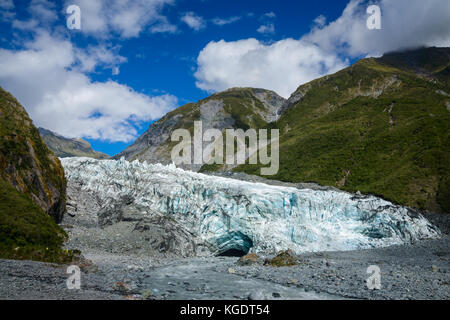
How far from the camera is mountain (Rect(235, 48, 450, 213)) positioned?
43.2 meters

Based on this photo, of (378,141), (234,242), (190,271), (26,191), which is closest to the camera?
(190,271)

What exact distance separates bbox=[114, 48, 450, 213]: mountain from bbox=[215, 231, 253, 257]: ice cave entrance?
88.5 ft

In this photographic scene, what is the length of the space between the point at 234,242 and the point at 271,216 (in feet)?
12.7

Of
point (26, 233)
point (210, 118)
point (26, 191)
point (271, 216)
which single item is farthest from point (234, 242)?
point (210, 118)

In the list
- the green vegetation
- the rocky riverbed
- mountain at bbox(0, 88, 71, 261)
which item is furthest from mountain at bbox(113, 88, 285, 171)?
the green vegetation

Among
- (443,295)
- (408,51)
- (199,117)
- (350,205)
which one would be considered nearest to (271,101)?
(199,117)

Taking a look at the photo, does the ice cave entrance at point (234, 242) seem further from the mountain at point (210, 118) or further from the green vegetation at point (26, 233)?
the mountain at point (210, 118)

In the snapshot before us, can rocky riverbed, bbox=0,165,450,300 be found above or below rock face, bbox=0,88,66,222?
below

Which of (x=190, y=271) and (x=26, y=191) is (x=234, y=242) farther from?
(x=26, y=191)

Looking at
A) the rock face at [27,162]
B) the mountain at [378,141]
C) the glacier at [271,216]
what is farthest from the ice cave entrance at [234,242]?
the mountain at [378,141]

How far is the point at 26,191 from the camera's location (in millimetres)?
20844

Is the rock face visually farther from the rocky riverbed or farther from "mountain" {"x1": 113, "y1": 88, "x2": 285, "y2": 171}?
"mountain" {"x1": 113, "y1": 88, "x2": 285, "y2": 171}

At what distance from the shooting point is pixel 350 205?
26344 mm
